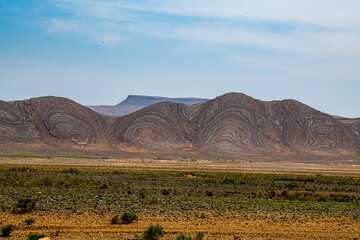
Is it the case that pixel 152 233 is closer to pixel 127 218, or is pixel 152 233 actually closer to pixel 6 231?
pixel 127 218

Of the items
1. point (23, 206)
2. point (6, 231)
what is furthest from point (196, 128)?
point (6, 231)

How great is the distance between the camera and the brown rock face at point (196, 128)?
356 ft

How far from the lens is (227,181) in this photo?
42.3 m

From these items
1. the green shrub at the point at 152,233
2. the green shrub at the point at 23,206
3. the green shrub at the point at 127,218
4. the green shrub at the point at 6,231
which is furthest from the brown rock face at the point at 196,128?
the green shrub at the point at 152,233

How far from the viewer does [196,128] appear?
121 m

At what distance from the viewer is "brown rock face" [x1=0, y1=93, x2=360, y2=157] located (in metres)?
109

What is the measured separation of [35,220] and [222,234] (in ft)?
24.1

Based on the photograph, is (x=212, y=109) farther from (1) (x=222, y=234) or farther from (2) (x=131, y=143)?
(1) (x=222, y=234)

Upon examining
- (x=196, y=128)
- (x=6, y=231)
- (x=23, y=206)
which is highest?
(x=196, y=128)

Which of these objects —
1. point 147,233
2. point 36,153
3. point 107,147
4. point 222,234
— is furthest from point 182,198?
point 107,147

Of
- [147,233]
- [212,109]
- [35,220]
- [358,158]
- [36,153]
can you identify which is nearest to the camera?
[147,233]

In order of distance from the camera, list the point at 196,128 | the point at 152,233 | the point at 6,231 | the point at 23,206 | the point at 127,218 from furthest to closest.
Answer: the point at 196,128, the point at 23,206, the point at 127,218, the point at 6,231, the point at 152,233

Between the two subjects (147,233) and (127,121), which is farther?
(127,121)

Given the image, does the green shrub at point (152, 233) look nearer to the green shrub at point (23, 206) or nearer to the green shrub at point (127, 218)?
the green shrub at point (127, 218)
